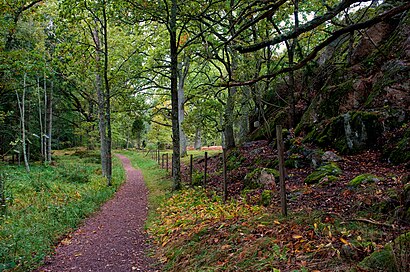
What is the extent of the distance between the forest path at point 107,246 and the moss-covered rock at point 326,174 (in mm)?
4420

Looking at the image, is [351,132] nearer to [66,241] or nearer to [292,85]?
[292,85]

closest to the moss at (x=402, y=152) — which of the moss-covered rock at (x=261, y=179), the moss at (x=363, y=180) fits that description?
the moss at (x=363, y=180)

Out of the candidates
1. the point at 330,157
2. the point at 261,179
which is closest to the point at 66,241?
the point at 261,179

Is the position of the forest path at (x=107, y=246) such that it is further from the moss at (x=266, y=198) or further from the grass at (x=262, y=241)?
the moss at (x=266, y=198)

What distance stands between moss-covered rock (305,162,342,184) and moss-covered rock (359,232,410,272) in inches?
155

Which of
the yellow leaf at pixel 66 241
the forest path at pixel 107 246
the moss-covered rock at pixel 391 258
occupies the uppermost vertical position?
the moss-covered rock at pixel 391 258

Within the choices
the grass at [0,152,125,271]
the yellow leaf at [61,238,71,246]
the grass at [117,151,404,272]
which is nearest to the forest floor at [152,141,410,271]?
the grass at [117,151,404,272]

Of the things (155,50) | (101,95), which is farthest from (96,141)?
(155,50)

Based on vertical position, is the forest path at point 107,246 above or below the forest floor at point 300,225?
below

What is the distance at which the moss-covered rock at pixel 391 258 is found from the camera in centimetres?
276

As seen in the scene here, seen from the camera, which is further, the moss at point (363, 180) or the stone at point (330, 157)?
the stone at point (330, 157)

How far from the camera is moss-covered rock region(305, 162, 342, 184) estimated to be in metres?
7.07

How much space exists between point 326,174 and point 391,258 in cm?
457

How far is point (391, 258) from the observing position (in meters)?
2.97
